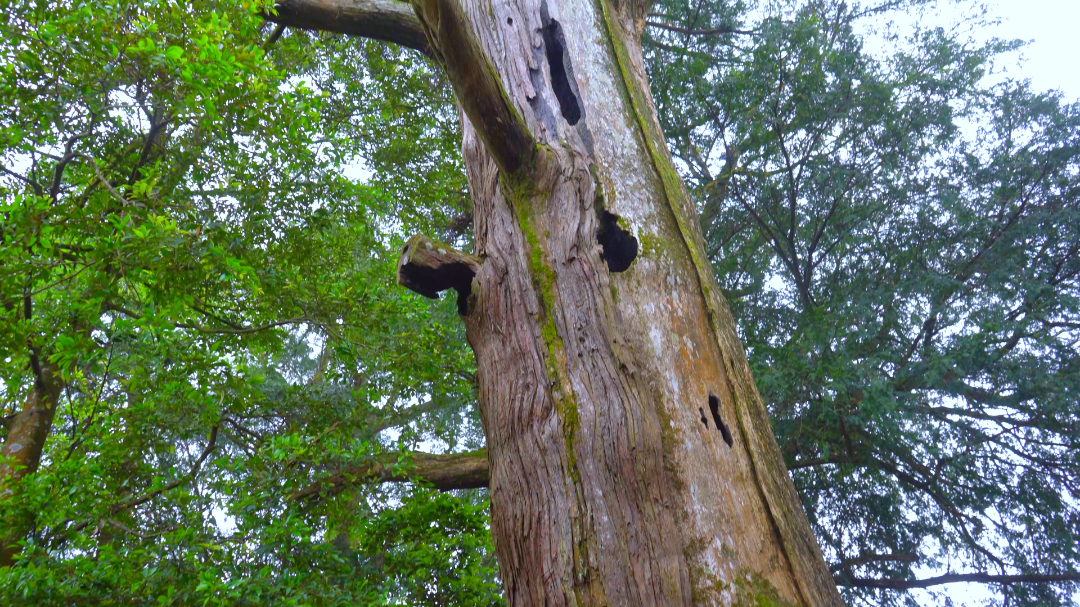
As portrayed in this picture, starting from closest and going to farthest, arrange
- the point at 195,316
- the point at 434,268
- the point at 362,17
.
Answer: the point at 434,268 → the point at 362,17 → the point at 195,316

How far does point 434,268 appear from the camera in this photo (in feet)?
7.91

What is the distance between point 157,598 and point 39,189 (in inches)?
99.0

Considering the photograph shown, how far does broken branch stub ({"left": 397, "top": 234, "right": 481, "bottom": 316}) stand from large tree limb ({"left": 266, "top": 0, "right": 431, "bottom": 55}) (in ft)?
6.74

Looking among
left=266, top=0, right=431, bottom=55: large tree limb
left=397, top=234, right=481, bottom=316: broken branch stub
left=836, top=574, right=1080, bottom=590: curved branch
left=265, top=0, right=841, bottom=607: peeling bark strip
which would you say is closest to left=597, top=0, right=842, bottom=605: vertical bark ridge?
left=265, top=0, right=841, bottom=607: peeling bark strip

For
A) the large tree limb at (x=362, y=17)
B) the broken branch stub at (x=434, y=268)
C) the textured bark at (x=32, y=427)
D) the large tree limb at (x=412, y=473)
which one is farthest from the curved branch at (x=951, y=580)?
the textured bark at (x=32, y=427)

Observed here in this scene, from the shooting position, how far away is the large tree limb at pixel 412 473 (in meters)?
4.01

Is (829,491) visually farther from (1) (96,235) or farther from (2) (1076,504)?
(1) (96,235)

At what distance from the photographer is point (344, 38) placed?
6449 millimetres

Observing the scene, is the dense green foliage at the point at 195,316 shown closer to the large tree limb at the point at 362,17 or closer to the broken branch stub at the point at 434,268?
the large tree limb at the point at 362,17

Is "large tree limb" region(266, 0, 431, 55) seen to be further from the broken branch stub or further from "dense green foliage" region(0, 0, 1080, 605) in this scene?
the broken branch stub

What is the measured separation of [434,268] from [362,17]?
7.75 ft

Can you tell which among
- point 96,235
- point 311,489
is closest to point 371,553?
point 311,489

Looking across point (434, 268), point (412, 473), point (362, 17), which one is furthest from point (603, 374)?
point (362, 17)

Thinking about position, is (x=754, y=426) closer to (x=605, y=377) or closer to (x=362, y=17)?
(x=605, y=377)
